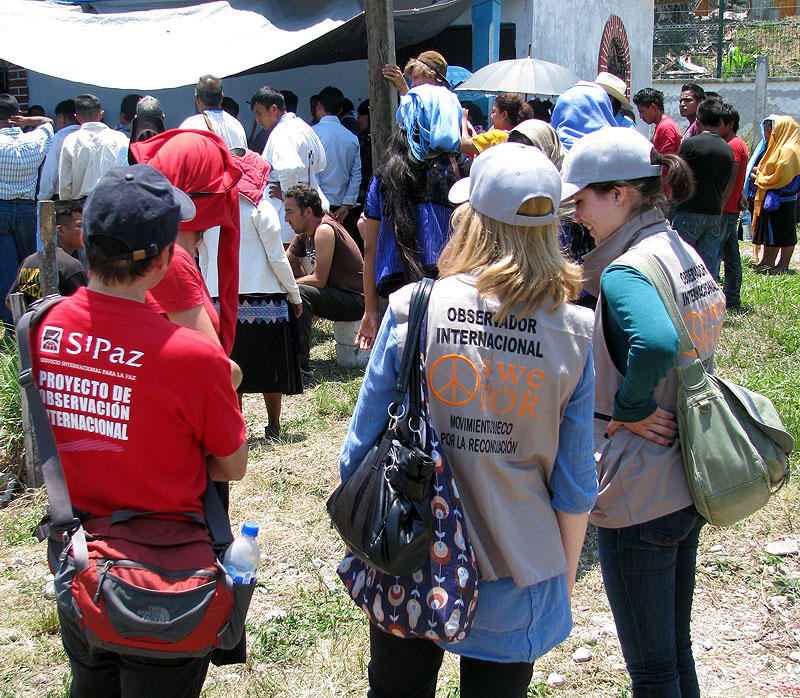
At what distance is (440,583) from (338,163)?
717 cm

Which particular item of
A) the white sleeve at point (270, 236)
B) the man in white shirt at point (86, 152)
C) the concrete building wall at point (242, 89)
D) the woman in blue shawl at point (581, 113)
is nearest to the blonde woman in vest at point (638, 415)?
the woman in blue shawl at point (581, 113)

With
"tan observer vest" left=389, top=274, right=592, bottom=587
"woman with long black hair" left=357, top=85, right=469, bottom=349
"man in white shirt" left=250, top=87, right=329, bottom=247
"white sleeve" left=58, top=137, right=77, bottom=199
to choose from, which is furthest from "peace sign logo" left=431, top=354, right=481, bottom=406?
"white sleeve" left=58, top=137, right=77, bottom=199

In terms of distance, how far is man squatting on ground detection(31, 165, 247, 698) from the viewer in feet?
6.02

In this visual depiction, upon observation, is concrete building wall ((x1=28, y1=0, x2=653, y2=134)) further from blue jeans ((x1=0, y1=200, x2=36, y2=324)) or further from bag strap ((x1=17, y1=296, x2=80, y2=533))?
bag strap ((x1=17, y1=296, x2=80, y2=533))

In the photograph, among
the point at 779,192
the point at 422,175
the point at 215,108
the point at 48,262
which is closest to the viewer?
the point at 422,175

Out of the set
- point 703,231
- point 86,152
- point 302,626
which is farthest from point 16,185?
point 703,231

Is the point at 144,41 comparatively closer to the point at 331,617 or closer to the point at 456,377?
the point at 331,617

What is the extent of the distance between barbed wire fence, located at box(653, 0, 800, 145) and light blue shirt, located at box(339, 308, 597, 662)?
16.2 m

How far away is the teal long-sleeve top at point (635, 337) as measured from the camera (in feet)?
6.90

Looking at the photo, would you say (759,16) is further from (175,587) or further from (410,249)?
(175,587)

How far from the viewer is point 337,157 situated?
27.9ft

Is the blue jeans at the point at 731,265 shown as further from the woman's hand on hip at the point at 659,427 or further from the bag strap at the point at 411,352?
the bag strap at the point at 411,352

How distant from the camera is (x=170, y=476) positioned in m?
1.90

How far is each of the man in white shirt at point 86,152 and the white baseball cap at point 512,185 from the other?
590 centimetres
